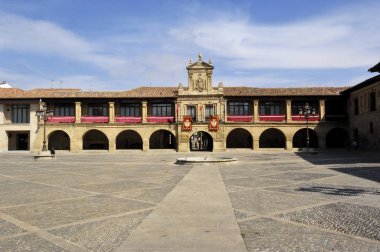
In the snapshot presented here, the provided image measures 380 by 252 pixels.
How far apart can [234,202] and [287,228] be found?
286 cm

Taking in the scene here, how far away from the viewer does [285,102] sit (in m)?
43.8

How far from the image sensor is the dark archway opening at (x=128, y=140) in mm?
47562

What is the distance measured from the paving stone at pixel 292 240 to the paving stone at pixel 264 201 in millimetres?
1527

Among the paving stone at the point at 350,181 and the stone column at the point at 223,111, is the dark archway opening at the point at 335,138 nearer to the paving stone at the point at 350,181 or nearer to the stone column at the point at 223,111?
the stone column at the point at 223,111

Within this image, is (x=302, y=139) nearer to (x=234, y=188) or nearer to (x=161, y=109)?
(x=161, y=109)

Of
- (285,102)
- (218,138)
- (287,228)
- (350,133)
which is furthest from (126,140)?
(287,228)

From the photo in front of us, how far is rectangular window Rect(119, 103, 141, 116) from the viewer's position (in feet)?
150

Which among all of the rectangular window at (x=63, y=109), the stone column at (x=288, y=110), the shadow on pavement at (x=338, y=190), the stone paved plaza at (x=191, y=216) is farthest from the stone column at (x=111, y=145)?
the shadow on pavement at (x=338, y=190)

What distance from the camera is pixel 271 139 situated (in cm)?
4691

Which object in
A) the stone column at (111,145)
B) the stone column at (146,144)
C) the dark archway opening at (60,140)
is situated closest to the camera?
the stone column at (111,145)

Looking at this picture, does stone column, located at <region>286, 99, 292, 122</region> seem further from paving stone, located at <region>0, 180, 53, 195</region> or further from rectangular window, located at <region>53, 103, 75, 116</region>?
paving stone, located at <region>0, 180, 53, 195</region>

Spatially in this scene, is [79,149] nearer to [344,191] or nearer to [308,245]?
[344,191]

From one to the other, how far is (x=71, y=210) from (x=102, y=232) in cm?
255

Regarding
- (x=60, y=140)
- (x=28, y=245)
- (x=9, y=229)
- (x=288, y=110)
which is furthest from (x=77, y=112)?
(x=28, y=245)
